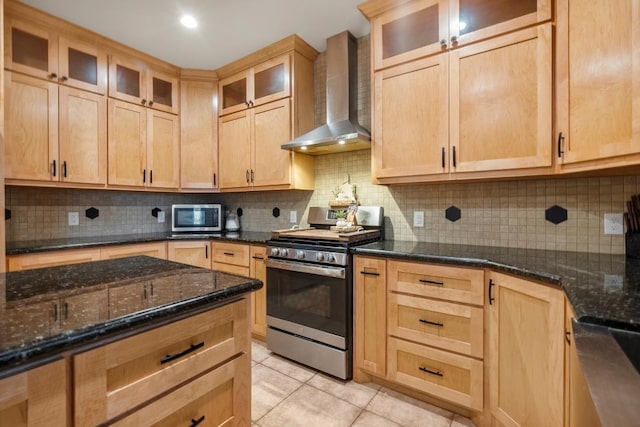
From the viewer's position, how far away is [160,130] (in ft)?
9.96

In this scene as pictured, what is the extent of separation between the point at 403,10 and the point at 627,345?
215 centimetres

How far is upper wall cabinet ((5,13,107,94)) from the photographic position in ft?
7.29

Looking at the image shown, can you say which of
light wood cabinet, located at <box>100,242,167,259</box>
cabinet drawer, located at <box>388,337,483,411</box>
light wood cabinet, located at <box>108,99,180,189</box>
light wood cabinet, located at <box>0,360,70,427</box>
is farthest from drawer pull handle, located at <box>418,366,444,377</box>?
light wood cabinet, located at <box>108,99,180,189</box>

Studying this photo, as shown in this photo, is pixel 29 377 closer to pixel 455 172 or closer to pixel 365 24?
pixel 455 172

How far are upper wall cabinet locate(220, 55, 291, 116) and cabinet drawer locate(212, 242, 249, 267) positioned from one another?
4.43 ft

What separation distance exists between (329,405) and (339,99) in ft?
7.32

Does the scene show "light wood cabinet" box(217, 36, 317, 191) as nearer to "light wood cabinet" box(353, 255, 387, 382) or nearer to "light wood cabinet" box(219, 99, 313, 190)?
"light wood cabinet" box(219, 99, 313, 190)

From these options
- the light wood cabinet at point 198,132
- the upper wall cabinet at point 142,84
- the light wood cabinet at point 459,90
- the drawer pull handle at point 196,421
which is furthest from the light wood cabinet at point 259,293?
the upper wall cabinet at point 142,84

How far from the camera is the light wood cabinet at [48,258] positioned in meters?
2.09

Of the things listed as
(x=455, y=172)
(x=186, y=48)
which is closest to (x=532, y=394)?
(x=455, y=172)

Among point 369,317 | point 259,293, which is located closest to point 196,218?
point 259,293

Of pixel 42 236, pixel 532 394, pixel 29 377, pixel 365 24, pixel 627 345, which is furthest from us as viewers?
pixel 42 236

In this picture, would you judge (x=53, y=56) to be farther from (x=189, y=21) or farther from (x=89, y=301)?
(x=89, y=301)

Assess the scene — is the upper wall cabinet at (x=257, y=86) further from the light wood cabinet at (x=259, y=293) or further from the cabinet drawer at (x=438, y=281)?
the cabinet drawer at (x=438, y=281)
